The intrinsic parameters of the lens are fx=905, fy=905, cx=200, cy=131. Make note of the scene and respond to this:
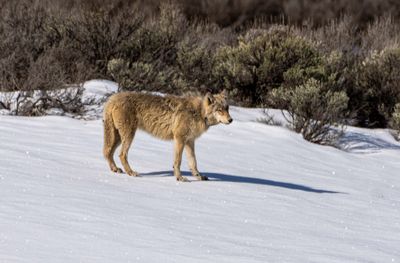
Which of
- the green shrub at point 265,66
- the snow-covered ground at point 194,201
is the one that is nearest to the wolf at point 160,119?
the snow-covered ground at point 194,201

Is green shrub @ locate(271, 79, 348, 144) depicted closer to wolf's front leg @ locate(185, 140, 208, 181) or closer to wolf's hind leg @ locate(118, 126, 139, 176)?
wolf's front leg @ locate(185, 140, 208, 181)

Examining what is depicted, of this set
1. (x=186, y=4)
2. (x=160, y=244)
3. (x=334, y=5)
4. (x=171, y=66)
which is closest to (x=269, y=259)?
(x=160, y=244)

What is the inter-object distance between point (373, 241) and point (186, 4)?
101 ft

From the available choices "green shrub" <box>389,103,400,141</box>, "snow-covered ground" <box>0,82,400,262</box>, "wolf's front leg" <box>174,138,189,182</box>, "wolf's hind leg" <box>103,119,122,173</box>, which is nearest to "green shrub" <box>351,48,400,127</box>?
"green shrub" <box>389,103,400,141</box>

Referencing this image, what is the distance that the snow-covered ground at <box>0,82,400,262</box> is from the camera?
689 cm

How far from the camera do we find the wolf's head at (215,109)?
33.6 feet

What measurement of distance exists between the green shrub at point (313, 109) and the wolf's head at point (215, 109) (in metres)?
5.63

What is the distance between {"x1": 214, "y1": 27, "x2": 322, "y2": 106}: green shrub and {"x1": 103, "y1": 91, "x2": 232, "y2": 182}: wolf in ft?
26.3

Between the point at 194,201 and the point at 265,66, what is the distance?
987cm

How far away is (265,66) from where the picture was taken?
1869 cm

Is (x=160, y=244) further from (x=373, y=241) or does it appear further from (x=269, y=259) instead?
(x=373, y=241)

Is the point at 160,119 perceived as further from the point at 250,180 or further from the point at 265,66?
the point at 265,66

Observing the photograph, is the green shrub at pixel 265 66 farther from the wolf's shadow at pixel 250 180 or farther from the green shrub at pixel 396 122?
the wolf's shadow at pixel 250 180

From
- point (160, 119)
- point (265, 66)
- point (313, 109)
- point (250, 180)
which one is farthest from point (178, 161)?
point (265, 66)
